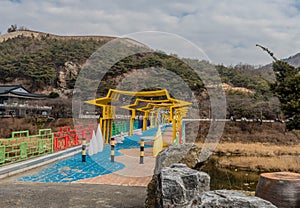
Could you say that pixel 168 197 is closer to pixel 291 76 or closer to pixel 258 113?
pixel 291 76

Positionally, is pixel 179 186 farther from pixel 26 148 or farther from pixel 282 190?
pixel 26 148

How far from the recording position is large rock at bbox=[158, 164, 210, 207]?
303cm

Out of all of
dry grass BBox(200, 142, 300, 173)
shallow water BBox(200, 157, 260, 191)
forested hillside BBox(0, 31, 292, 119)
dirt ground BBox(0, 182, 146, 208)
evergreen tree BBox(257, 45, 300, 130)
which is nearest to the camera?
dirt ground BBox(0, 182, 146, 208)

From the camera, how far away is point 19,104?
1087 inches

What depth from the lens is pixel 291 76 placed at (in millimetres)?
13766

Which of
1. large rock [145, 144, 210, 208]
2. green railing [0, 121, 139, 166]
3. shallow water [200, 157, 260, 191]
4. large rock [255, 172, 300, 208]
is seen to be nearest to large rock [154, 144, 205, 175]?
large rock [145, 144, 210, 208]

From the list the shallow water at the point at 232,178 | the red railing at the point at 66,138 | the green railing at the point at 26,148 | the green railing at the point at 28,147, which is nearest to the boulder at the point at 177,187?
the shallow water at the point at 232,178

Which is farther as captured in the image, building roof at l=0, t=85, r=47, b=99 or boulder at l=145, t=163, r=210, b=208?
building roof at l=0, t=85, r=47, b=99

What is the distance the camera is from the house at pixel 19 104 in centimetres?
2530

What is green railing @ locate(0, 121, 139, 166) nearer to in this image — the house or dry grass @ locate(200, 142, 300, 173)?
dry grass @ locate(200, 142, 300, 173)

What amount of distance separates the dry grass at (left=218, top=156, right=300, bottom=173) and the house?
18.1m

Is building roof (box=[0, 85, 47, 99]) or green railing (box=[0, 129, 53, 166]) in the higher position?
building roof (box=[0, 85, 47, 99])

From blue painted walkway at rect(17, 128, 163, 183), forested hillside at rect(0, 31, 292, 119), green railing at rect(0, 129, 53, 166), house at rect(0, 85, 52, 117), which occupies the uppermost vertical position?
forested hillside at rect(0, 31, 292, 119)

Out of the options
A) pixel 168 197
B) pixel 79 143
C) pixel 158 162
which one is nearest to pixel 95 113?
pixel 79 143
